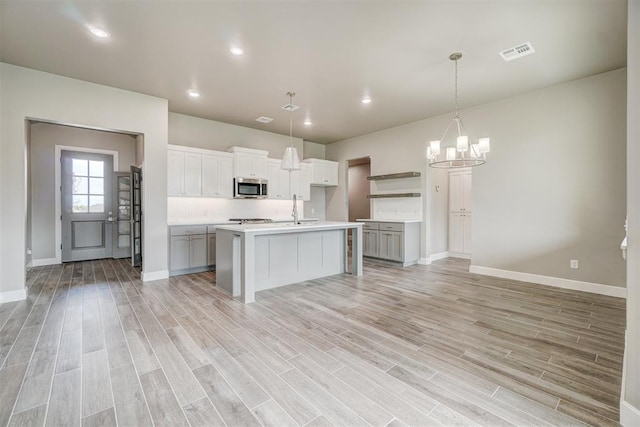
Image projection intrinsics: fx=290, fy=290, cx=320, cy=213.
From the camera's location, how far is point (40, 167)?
18.9 ft

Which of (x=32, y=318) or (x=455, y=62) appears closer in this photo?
(x=32, y=318)

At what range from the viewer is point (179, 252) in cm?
502

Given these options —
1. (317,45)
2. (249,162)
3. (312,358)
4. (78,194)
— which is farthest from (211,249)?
(317,45)

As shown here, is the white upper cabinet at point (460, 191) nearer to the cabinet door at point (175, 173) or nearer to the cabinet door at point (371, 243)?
the cabinet door at point (371, 243)

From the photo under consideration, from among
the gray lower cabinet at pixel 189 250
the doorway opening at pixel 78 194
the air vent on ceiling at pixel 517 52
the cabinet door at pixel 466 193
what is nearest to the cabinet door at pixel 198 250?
the gray lower cabinet at pixel 189 250

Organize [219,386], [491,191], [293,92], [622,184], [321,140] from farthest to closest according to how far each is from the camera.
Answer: [321,140] < [491,191] < [293,92] < [622,184] < [219,386]

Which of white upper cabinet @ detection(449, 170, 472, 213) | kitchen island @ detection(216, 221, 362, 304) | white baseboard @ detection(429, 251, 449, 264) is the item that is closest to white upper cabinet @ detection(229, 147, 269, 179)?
kitchen island @ detection(216, 221, 362, 304)

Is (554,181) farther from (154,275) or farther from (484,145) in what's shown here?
(154,275)

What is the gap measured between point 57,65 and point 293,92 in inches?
118

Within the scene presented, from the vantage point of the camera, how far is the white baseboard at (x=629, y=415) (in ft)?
4.91

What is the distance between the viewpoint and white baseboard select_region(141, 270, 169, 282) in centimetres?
459

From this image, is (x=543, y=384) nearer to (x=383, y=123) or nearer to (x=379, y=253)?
(x=379, y=253)

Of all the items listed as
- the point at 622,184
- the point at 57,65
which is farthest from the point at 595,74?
the point at 57,65

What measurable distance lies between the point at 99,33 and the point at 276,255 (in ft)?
10.5
